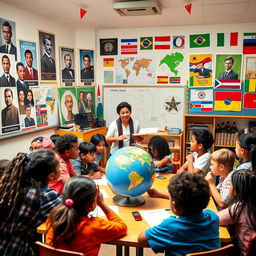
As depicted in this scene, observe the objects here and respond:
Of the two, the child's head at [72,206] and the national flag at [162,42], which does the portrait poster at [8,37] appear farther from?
the child's head at [72,206]

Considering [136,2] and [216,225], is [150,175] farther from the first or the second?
[136,2]

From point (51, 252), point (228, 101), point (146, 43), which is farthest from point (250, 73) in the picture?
point (51, 252)

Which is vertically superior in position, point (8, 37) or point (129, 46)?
point (129, 46)

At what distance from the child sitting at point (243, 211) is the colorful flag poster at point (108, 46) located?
421cm

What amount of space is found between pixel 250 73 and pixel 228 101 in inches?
23.3

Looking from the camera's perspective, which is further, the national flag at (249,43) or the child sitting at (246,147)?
the national flag at (249,43)

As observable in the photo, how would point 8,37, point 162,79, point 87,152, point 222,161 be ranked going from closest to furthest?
point 222,161 → point 87,152 → point 8,37 → point 162,79

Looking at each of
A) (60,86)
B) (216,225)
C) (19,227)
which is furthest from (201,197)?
(60,86)

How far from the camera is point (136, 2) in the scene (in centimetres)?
357

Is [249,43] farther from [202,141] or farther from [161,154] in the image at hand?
[161,154]

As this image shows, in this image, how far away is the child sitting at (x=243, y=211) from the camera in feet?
5.57

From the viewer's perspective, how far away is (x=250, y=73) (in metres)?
4.89

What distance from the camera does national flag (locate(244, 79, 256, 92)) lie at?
4.88 metres

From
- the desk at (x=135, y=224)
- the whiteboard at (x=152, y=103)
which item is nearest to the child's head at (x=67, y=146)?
the desk at (x=135, y=224)
